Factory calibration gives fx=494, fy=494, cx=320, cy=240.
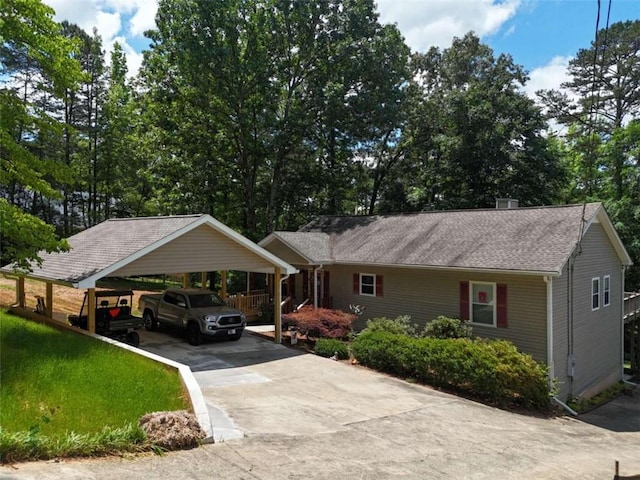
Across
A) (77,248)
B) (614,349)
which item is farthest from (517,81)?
(77,248)

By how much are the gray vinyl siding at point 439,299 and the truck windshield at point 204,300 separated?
5952mm

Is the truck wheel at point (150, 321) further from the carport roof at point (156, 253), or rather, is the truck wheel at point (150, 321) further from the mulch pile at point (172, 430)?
the mulch pile at point (172, 430)

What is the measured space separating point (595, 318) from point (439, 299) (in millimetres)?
5834

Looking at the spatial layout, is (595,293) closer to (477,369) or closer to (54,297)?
(477,369)

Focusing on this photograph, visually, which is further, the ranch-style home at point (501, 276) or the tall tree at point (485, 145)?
the tall tree at point (485, 145)

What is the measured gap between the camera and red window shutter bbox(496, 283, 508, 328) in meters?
15.7

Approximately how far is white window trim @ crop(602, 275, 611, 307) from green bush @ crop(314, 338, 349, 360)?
1028 cm

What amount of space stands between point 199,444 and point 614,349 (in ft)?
61.0

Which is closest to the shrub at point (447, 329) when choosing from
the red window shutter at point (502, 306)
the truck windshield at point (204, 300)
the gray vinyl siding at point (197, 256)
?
the red window shutter at point (502, 306)

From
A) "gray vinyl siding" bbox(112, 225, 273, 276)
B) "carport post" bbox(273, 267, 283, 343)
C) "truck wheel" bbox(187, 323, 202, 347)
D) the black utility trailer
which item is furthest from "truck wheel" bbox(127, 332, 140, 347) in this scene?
"carport post" bbox(273, 267, 283, 343)

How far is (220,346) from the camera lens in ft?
53.3

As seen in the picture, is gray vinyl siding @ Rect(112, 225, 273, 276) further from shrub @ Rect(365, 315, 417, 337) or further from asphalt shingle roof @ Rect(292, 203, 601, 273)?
asphalt shingle roof @ Rect(292, 203, 601, 273)

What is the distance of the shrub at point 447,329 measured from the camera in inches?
623

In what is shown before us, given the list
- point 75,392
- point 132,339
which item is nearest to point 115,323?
point 132,339
